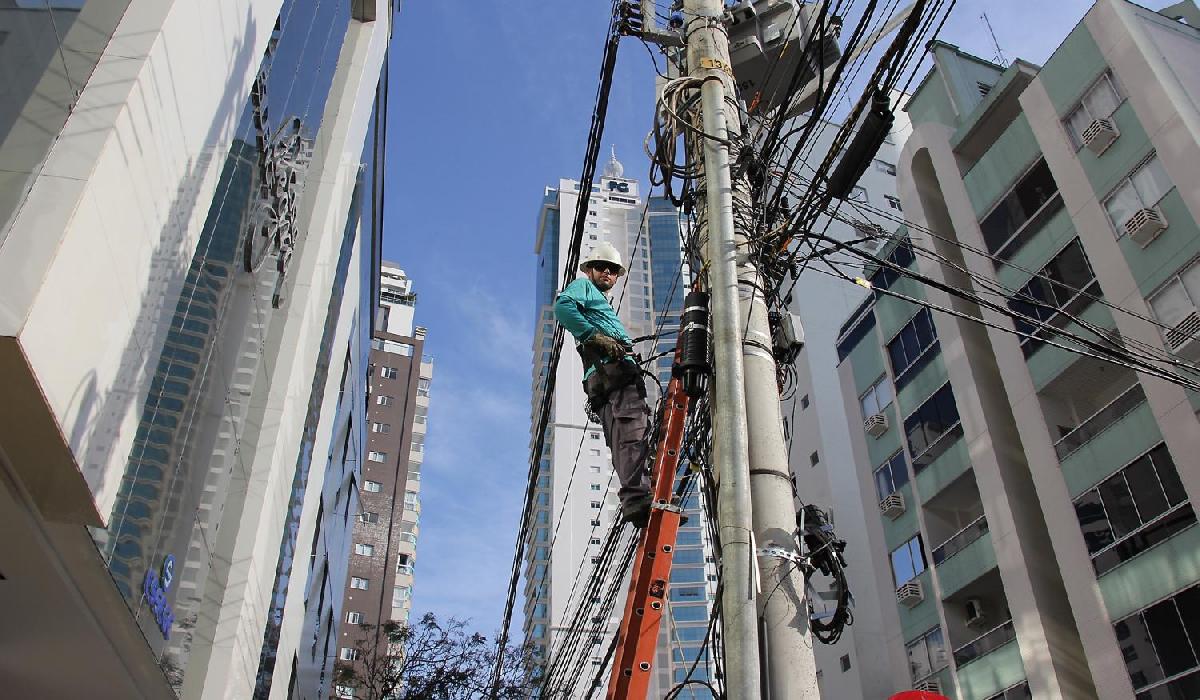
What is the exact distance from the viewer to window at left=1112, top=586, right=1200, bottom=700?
1507 centimetres

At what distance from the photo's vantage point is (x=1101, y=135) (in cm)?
1916

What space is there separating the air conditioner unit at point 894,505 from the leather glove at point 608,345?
20296 mm

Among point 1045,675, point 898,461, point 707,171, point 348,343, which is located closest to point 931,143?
point 898,461

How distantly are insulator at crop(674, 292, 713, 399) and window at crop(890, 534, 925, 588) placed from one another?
2004cm

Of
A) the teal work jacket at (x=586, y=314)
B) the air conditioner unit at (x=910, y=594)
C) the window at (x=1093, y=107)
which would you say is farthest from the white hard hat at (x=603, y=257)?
the air conditioner unit at (x=910, y=594)

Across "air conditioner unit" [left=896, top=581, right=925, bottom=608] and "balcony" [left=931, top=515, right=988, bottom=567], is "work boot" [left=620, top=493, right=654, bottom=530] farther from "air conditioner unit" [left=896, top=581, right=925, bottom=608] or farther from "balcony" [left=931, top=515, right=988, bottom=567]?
"air conditioner unit" [left=896, top=581, right=925, bottom=608]

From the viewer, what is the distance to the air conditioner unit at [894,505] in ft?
81.3

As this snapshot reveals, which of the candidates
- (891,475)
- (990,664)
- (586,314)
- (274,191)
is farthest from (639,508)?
(891,475)

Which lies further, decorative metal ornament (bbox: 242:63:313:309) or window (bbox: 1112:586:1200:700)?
window (bbox: 1112:586:1200:700)

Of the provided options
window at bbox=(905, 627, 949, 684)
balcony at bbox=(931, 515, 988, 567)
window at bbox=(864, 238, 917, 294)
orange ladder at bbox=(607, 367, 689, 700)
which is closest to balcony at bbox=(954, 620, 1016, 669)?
window at bbox=(905, 627, 949, 684)

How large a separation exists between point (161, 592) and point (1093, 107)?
1994cm

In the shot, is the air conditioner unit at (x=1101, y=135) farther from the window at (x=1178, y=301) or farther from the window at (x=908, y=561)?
the window at (x=908, y=561)

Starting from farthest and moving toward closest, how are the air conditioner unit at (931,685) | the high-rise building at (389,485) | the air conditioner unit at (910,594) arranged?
the high-rise building at (389,485) < the air conditioner unit at (910,594) < the air conditioner unit at (931,685)

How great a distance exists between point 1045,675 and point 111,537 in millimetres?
17190
